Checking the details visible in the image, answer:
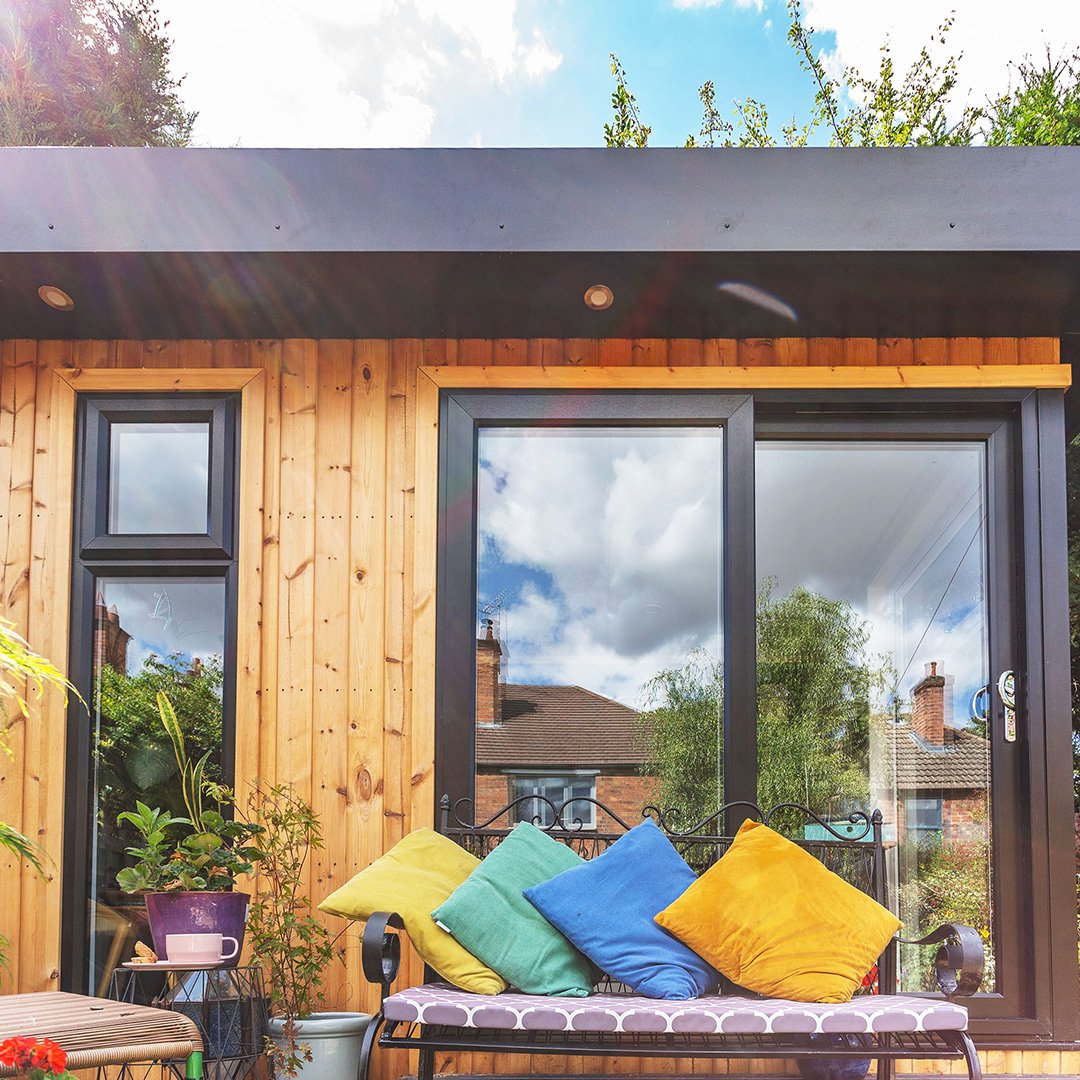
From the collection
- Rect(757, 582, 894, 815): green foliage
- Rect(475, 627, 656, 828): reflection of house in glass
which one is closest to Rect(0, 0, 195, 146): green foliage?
Rect(475, 627, 656, 828): reflection of house in glass

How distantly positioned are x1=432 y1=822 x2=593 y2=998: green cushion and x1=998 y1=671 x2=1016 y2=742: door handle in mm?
1592

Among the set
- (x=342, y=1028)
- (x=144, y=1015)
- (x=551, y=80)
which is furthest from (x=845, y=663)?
(x=551, y=80)

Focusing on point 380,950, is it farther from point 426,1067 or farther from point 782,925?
point 782,925

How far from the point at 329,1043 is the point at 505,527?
1.65m

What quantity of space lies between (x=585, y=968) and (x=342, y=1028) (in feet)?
2.52

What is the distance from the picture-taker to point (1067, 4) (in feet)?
39.0

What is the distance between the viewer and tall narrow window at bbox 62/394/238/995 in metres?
3.81

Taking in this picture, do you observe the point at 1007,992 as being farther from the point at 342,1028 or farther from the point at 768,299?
the point at 768,299

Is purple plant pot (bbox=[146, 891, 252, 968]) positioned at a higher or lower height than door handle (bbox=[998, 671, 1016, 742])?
lower

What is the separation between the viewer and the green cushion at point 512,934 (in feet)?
9.79

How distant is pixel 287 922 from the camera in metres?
3.42

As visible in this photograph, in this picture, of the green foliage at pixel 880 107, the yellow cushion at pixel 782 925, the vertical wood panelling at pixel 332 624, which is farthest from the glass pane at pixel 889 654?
the green foliage at pixel 880 107

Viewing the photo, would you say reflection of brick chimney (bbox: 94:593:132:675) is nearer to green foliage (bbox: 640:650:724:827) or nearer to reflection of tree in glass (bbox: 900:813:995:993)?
green foliage (bbox: 640:650:724:827)

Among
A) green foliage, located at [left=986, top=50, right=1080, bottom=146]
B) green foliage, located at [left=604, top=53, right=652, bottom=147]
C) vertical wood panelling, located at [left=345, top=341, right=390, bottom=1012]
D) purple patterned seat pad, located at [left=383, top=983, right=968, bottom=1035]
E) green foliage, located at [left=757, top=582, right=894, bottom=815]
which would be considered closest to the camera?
purple patterned seat pad, located at [left=383, top=983, right=968, bottom=1035]
